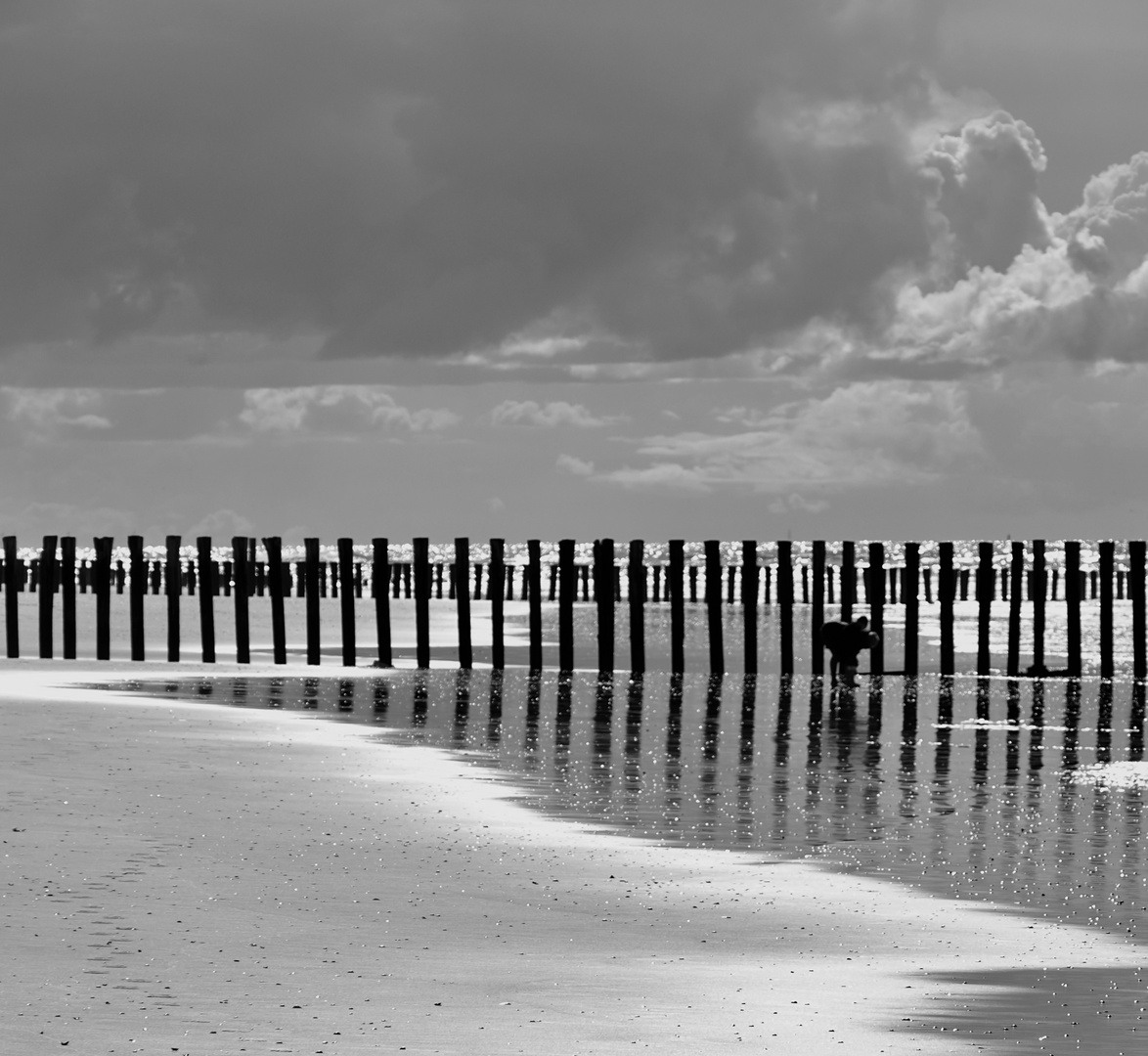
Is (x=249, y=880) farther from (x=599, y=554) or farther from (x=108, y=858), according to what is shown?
(x=599, y=554)

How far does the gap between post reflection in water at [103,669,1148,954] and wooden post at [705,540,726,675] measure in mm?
380

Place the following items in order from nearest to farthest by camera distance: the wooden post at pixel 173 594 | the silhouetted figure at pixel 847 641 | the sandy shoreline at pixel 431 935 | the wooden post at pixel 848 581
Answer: the sandy shoreline at pixel 431 935
the silhouetted figure at pixel 847 641
the wooden post at pixel 173 594
the wooden post at pixel 848 581

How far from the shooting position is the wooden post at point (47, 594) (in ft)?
88.9

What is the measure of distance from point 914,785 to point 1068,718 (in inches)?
254

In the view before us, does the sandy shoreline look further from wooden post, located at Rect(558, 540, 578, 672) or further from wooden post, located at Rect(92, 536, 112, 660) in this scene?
wooden post, located at Rect(92, 536, 112, 660)

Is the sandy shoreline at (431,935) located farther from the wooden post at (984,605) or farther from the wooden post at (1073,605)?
the wooden post at (1073,605)

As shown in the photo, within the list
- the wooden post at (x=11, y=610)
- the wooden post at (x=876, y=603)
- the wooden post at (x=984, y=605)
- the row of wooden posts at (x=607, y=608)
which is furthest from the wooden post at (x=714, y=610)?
the wooden post at (x=11, y=610)

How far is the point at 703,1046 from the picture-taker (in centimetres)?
640

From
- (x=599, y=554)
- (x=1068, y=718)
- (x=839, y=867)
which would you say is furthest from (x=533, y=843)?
(x=599, y=554)

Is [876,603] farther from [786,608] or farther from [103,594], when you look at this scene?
[103,594]

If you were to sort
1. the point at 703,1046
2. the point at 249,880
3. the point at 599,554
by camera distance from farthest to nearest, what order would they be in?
the point at 599,554, the point at 249,880, the point at 703,1046

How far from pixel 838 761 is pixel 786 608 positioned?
11.7 meters

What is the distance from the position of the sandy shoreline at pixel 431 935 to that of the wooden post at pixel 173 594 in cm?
1405

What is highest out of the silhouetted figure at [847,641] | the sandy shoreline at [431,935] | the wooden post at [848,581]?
the wooden post at [848,581]
